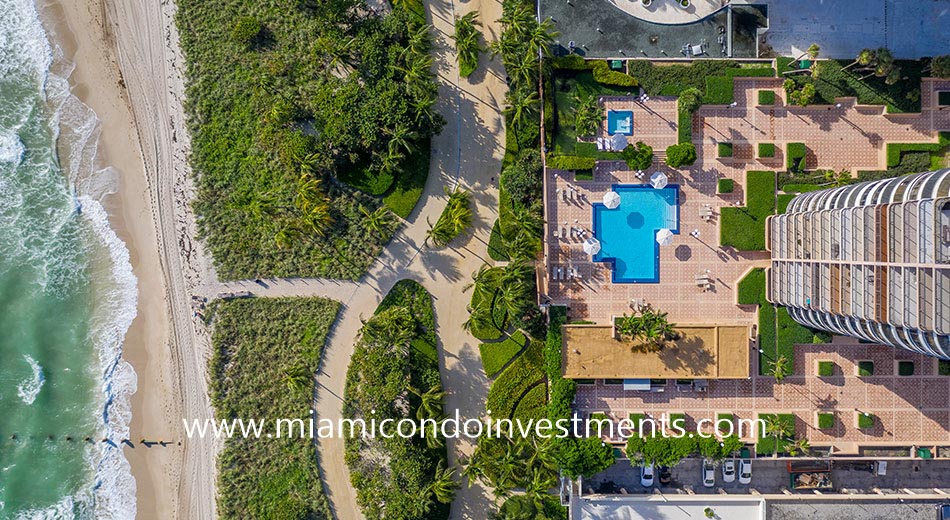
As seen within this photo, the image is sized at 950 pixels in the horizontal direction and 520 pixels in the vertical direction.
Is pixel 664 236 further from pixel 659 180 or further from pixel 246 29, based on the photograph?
pixel 246 29

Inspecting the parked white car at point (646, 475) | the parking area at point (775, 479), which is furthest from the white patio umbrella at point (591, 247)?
the parked white car at point (646, 475)

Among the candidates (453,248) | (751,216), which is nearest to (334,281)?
(453,248)

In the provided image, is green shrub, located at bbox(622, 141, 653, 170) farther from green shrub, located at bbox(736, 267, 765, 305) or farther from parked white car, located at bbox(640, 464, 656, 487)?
parked white car, located at bbox(640, 464, 656, 487)

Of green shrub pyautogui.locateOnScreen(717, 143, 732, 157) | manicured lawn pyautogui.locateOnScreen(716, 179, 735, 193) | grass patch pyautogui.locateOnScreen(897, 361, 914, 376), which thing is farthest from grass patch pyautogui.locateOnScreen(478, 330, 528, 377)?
grass patch pyautogui.locateOnScreen(897, 361, 914, 376)

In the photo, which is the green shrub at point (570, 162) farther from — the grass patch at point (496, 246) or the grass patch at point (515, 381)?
the grass patch at point (515, 381)

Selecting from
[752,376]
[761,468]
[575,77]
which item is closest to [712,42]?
[575,77]

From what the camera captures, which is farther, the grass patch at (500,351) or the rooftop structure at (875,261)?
the grass patch at (500,351)
